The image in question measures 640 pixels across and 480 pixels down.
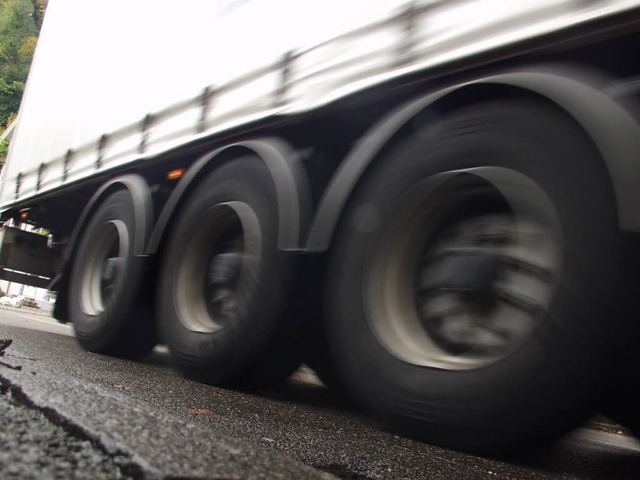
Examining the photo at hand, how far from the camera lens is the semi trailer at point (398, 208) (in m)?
1.78

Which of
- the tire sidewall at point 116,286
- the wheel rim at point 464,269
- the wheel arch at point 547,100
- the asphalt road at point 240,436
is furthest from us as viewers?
the tire sidewall at point 116,286

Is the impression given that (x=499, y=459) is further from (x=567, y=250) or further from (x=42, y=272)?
(x=42, y=272)

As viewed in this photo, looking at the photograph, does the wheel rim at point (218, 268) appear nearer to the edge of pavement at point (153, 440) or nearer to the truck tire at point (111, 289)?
the truck tire at point (111, 289)

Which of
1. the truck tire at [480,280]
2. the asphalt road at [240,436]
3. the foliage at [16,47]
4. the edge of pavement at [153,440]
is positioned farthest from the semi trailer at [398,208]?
the foliage at [16,47]

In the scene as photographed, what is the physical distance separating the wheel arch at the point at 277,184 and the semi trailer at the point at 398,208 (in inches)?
0.4

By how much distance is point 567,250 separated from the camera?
5.92 feet

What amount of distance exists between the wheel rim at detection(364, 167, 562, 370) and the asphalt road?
0.36 metres

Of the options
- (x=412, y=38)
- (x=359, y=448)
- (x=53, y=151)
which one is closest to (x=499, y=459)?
(x=359, y=448)

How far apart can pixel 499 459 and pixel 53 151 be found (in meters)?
5.05

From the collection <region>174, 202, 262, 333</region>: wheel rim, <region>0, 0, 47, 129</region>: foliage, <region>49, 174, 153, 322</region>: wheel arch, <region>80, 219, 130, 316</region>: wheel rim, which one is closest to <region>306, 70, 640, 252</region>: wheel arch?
<region>174, 202, 262, 333</region>: wheel rim

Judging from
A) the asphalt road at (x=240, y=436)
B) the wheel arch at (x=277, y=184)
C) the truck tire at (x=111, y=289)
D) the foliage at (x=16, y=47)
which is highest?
the foliage at (x=16, y=47)

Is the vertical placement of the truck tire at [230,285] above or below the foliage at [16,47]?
below

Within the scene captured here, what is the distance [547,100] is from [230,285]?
1.84 meters

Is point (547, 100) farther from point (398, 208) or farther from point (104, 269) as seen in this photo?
point (104, 269)
